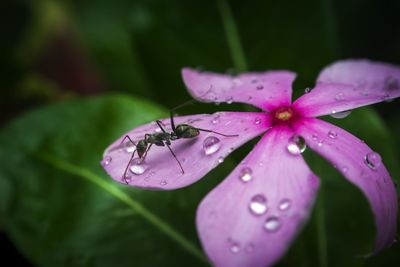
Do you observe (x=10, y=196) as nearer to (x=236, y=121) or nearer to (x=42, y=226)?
(x=42, y=226)

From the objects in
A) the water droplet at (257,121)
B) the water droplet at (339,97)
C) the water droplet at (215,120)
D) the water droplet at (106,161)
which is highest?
the water droplet at (215,120)

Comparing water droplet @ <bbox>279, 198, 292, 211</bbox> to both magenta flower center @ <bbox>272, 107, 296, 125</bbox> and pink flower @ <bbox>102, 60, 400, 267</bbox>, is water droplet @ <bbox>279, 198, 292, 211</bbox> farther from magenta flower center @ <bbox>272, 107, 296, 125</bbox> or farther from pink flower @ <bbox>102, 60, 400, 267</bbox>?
magenta flower center @ <bbox>272, 107, 296, 125</bbox>

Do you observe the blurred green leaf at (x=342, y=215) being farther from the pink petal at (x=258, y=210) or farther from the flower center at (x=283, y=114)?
the pink petal at (x=258, y=210)

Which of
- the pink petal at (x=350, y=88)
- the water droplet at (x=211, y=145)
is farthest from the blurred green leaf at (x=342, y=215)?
the water droplet at (x=211, y=145)

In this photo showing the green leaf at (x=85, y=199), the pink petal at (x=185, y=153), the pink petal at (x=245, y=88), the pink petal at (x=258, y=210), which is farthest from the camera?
the green leaf at (x=85, y=199)

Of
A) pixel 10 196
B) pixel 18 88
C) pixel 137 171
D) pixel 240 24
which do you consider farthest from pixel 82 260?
pixel 18 88

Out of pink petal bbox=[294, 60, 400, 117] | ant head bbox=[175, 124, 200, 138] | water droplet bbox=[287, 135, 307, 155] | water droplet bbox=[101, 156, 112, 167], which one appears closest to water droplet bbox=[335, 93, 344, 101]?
pink petal bbox=[294, 60, 400, 117]

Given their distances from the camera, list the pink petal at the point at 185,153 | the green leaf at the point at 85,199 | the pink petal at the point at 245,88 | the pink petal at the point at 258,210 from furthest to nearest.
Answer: the green leaf at the point at 85,199
the pink petal at the point at 245,88
the pink petal at the point at 185,153
the pink petal at the point at 258,210

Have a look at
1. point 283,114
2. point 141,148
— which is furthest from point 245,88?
point 141,148

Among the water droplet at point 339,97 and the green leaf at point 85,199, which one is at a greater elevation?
the water droplet at point 339,97
